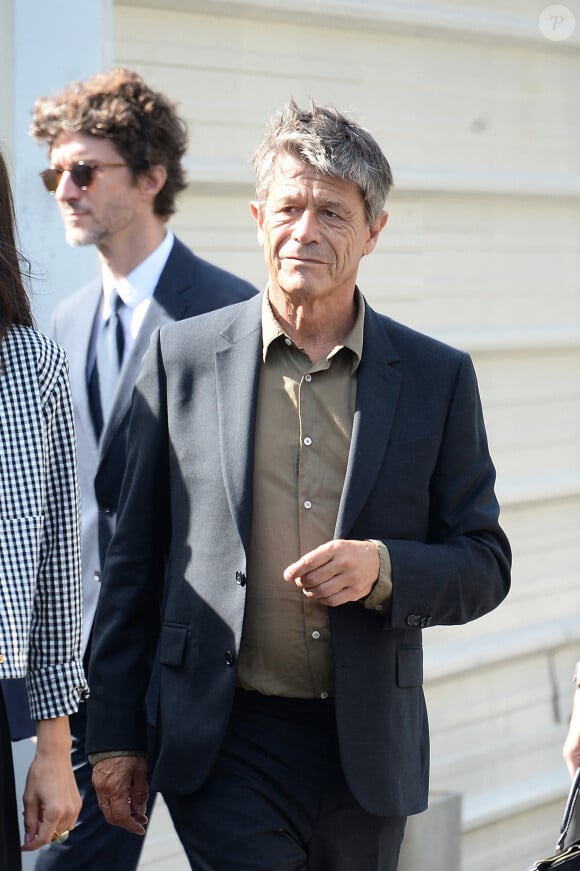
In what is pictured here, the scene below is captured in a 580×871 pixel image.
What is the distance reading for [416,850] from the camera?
5.03m

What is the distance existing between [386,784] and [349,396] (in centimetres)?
79

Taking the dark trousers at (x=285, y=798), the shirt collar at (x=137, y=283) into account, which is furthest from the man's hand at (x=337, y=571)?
the shirt collar at (x=137, y=283)

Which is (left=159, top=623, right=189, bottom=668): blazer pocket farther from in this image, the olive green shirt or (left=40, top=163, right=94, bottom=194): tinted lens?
(left=40, top=163, right=94, bottom=194): tinted lens

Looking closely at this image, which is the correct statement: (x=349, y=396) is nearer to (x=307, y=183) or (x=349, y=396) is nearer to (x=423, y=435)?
(x=423, y=435)

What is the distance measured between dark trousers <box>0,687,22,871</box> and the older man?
51cm

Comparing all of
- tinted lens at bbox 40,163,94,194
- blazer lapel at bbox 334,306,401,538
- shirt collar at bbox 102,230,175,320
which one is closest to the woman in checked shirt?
blazer lapel at bbox 334,306,401,538

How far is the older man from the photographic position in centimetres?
290

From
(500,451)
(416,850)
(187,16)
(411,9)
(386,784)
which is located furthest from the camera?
(500,451)

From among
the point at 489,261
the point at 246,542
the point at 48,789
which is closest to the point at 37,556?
the point at 48,789

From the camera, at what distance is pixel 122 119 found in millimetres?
4105

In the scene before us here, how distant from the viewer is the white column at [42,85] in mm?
4246

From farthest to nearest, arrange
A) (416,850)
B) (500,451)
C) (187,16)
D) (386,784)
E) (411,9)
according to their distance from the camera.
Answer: (500,451) → (411,9) → (416,850) → (187,16) → (386,784)

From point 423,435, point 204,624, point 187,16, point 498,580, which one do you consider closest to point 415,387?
point 423,435

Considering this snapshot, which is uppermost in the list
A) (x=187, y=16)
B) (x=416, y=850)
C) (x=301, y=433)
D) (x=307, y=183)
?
(x=187, y=16)
